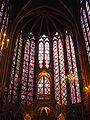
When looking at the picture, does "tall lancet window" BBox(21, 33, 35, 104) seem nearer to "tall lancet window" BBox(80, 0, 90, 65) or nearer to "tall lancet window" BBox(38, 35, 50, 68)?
"tall lancet window" BBox(38, 35, 50, 68)

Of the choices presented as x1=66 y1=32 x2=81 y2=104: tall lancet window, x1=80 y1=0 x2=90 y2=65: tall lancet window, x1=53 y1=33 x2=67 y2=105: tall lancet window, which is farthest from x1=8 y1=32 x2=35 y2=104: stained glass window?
x1=80 y1=0 x2=90 y2=65: tall lancet window

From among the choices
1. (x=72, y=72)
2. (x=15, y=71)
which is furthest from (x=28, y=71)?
(x=72, y=72)

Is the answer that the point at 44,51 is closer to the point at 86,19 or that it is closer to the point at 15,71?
the point at 15,71

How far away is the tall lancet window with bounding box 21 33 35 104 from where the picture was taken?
19927mm

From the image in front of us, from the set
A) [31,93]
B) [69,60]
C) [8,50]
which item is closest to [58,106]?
[31,93]

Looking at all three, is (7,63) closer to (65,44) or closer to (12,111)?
(12,111)

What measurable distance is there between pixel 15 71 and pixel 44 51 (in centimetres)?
642

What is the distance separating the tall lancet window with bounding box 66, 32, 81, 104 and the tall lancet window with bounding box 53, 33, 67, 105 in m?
1.15

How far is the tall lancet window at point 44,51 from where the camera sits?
23.5 metres

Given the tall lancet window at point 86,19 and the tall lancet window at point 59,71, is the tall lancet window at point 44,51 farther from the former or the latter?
the tall lancet window at point 86,19

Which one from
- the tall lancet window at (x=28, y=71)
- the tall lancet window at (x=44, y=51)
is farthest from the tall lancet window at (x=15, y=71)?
the tall lancet window at (x=44, y=51)

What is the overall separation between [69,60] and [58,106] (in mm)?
6561

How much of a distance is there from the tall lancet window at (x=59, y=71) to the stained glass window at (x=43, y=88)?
1.13 m

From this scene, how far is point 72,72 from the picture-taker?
19.5 meters
